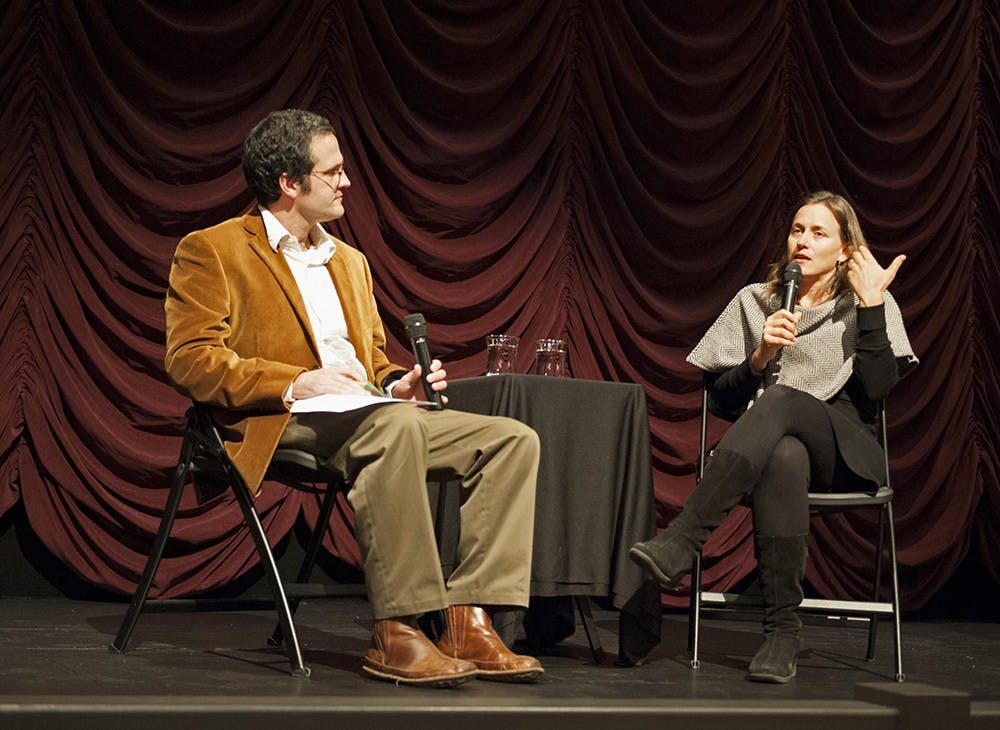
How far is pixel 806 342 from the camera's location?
3.31 m

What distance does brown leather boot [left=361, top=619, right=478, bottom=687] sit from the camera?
7.79ft

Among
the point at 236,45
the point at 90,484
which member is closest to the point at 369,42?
the point at 236,45

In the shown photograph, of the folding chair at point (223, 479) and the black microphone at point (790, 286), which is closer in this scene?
the folding chair at point (223, 479)

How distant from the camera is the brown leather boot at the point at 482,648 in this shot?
8.18 ft

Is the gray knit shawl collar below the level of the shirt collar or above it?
below

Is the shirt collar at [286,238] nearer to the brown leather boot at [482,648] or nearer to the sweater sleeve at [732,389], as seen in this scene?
the brown leather boot at [482,648]

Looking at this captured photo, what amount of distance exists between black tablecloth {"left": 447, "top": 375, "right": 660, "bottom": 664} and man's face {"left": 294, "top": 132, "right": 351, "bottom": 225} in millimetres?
541

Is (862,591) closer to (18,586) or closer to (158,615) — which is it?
(158,615)

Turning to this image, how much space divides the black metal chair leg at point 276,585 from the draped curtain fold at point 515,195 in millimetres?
1454

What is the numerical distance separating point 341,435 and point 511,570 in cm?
45

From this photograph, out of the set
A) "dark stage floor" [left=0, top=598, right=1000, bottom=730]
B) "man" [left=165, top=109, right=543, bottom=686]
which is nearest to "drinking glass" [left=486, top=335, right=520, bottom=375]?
"man" [left=165, top=109, right=543, bottom=686]

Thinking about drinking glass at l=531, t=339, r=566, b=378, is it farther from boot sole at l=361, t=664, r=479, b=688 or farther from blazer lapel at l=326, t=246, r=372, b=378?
boot sole at l=361, t=664, r=479, b=688

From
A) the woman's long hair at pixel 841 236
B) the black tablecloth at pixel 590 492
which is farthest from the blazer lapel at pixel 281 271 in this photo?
the woman's long hair at pixel 841 236

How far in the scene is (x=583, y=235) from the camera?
4.58 meters
